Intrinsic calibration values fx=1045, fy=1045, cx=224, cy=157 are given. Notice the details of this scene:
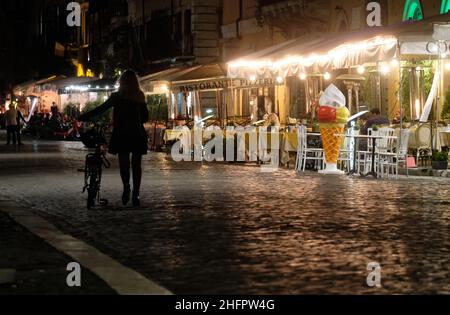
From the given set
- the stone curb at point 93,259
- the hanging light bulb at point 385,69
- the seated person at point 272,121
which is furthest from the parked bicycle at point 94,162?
the hanging light bulb at point 385,69

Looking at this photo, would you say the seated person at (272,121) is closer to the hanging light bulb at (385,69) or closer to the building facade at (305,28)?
the building facade at (305,28)

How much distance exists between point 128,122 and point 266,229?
3199 millimetres

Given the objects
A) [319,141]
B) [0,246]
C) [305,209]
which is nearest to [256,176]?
[319,141]

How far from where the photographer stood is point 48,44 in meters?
80.8

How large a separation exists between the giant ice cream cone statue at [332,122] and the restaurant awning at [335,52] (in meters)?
0.73

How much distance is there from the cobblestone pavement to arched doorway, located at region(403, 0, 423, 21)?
26.4 feet

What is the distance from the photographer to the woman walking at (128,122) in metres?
13.7

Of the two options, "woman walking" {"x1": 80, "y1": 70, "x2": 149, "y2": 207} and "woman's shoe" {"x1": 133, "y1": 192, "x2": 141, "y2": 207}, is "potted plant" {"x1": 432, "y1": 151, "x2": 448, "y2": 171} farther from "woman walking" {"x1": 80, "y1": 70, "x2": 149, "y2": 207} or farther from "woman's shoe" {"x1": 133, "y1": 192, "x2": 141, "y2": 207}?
"woman walking" {"x1": 80, "y1": 70, "x2": 149, "y2": 207}

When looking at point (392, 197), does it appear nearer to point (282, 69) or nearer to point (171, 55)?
point (282, 69)

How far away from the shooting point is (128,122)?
13.8 meters

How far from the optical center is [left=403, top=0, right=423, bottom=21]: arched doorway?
2634 cm

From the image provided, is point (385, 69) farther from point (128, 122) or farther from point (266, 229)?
point (266, 229)

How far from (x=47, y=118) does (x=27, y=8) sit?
46.9 m

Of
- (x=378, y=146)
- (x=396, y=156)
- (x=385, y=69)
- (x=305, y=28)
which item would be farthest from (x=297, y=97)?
(x=396, y=156)
